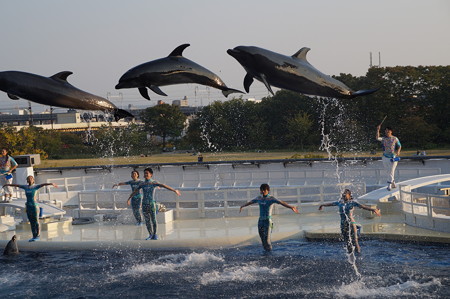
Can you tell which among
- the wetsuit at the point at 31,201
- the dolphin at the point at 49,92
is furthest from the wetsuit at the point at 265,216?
the dolphin at the point at 49,92

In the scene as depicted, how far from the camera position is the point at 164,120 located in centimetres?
6488

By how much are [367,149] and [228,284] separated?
47733 mm

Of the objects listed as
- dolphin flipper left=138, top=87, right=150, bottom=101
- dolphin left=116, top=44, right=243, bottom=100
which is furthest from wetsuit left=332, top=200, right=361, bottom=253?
dolphin flipper left=138, top=87, right=150, bottom=101

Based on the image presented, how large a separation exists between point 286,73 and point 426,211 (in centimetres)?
1013

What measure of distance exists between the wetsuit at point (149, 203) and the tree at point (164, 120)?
46873 millimetres

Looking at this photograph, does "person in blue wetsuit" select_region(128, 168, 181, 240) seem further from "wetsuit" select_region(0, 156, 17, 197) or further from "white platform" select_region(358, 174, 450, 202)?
"white platform" select_region(358, 174, 450, 202)

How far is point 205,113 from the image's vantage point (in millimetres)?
56938

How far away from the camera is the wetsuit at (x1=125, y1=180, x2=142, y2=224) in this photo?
52.8 feet

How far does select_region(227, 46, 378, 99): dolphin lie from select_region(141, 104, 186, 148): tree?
54969 mm

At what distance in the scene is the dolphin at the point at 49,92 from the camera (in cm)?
713

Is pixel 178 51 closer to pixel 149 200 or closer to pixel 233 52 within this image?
pixel 233 52

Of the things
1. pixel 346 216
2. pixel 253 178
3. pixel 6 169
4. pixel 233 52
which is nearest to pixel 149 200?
pixel 346 216

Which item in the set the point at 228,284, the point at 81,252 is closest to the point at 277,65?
the point at 228,284

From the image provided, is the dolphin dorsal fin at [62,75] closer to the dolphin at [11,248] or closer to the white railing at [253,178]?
the dolphin at [11,248]
